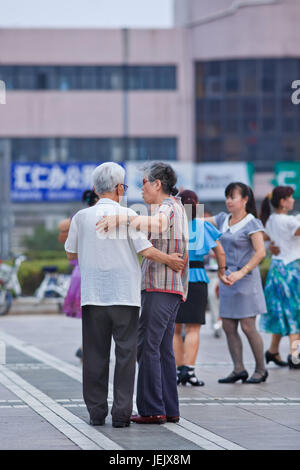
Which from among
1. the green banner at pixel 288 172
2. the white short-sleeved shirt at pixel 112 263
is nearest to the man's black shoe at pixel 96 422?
the white short-sleeved shirt at pixel 112 263

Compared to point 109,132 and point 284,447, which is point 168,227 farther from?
point 109,132

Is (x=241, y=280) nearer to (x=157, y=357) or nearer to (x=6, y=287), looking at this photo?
(x=157, y=357)

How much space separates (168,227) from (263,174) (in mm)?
45445

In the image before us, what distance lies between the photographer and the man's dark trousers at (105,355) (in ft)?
23.3

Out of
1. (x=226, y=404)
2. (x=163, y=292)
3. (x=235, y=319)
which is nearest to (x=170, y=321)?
(x=163, y=292)

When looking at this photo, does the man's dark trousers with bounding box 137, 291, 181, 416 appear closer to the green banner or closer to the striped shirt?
the striped shirt

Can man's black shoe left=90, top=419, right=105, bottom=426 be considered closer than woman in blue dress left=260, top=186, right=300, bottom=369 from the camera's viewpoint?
Yes

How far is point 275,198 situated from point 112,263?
4182 millimetres

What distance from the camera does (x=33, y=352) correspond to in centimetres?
1288

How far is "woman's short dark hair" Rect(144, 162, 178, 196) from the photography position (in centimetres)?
752

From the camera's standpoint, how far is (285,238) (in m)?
10.9

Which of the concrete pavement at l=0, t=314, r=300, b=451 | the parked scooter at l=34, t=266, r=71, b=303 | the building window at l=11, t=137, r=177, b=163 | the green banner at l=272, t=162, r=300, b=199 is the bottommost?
the parked scooter at l=34, t=266, r=71, b=303

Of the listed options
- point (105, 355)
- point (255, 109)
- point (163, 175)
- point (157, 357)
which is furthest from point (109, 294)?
point (255, 109)

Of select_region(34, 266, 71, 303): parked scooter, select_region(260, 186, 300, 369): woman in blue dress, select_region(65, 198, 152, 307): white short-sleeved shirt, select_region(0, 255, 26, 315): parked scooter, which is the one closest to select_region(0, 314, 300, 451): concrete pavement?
select_region(260, 186, 300, 369): woman in blue dress
